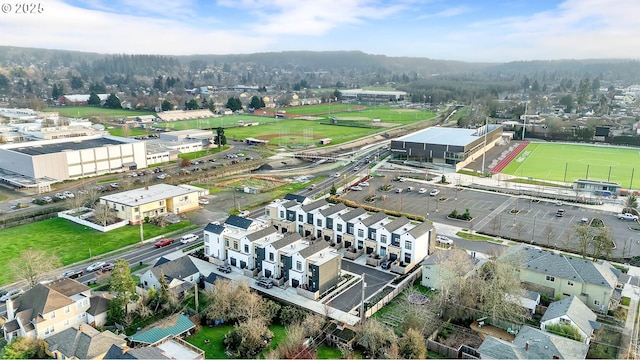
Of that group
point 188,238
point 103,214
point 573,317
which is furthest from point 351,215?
point 103,214

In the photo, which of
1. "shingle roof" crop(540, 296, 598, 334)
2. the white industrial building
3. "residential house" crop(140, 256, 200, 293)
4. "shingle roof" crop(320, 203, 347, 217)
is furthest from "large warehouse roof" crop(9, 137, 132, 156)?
"shingle roof" crop(540, 296, 598, 334)

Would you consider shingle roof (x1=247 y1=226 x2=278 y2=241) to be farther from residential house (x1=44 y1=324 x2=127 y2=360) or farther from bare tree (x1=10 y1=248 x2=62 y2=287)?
bare tree (x1=10 y1=248 x2=62 y2=287)

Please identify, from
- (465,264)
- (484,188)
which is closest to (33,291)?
(465,264)

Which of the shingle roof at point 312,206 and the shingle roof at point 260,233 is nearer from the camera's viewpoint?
the shingle roof at point 260,233

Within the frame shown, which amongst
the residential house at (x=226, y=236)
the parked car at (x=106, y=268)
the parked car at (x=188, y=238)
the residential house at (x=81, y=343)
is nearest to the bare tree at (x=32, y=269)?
the parked car at (x=106, y=268)

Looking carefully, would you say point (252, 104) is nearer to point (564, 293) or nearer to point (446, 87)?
point (446, 87)

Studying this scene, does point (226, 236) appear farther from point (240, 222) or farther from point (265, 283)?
point (265, 283)

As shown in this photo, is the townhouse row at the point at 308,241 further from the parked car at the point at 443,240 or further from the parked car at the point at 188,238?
the parked car at the point at 188,238
